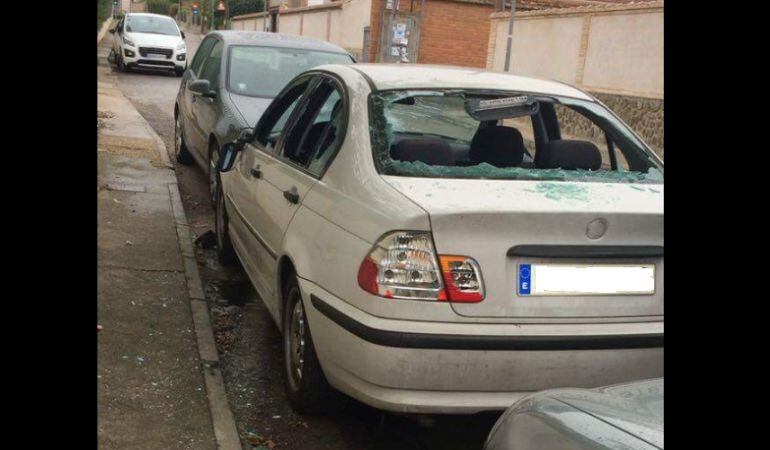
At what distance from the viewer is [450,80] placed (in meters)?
4.59

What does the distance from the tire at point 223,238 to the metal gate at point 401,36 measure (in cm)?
2379

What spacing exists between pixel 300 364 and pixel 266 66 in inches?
204

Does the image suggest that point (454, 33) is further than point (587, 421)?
Yes

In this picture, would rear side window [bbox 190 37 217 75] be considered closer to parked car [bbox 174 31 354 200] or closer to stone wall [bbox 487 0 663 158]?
parked car [bbox 174 31 354 200]

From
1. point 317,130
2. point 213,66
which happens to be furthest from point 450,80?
point 213,66

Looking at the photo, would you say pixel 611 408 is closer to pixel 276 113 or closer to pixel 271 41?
pixel 276 113

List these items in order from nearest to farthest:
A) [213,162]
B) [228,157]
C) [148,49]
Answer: [228,157] → [213,162] → [148,49]

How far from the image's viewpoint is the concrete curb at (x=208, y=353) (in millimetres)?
3930

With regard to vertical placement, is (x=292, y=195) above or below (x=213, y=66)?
below

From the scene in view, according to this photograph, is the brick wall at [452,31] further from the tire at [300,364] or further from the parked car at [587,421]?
the parked car at [587,421]

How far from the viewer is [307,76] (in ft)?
17.3
